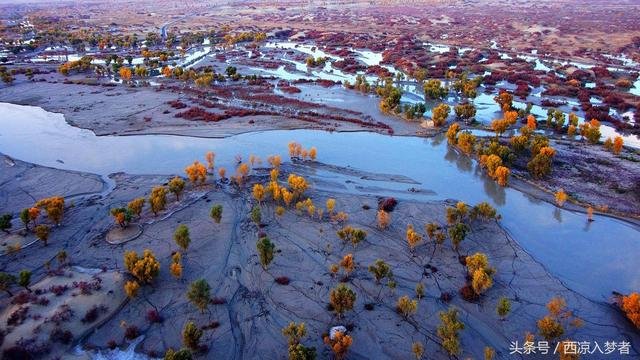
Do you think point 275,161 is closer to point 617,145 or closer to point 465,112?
point 465,112

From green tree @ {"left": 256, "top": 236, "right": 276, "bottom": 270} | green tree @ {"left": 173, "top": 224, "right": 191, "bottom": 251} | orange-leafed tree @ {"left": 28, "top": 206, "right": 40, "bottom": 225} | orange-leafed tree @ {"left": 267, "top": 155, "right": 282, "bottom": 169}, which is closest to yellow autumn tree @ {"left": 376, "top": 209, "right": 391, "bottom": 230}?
green tree @ {"left": 256, "top": 236, "right": 276, "bottom": 270}

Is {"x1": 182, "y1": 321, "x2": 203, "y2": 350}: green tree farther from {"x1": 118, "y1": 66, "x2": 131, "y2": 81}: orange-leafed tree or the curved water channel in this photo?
{"x1": 118, "y1": 66, "x2": 131, "y2": 81}: orange-leafed tree

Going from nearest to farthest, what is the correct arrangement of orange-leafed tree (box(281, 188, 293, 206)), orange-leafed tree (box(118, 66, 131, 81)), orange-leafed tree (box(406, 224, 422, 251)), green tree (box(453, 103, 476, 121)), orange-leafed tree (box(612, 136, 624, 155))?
1. orange-leafed tree (box(406, 224, 422, 251))
2. orange-leafed tree (box(281, 188, 293, 206))
3. orange-leafed tree (box(612, 136, 624, 155))
4. green tree (box(453, 103, 476, 121))
5. orange-leafed tree (box(118, 66, 131, 81))

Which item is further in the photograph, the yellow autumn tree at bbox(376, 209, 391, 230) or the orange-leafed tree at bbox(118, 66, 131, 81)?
the orange-leafed tree at bbox(118, 66, 131, 81)

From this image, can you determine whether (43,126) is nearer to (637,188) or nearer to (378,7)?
(637,188)

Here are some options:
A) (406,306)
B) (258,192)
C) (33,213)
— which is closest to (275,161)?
(258,192)

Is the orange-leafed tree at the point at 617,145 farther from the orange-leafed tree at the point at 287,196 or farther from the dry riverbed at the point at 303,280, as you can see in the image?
the orange-leafed tree at the point at 287,196

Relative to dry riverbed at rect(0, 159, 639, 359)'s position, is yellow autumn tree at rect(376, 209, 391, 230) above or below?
above

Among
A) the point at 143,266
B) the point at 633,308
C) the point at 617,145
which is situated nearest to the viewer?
the point at 633,308

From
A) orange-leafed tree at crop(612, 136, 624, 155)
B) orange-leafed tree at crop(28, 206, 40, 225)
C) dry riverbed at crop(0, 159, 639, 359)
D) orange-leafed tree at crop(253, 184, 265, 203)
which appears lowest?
dry riverbed at crop(0, 159, 639, 359)
